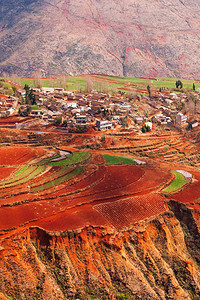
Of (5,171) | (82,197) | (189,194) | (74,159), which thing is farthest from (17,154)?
(189,194)

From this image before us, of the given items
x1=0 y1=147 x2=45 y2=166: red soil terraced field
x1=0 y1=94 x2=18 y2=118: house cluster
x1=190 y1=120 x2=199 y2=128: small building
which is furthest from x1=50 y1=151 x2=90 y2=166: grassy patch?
x1=190 y1=120 x2=199 y2=128: small building

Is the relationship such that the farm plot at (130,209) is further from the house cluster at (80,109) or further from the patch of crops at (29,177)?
the house cluster at (80,109)

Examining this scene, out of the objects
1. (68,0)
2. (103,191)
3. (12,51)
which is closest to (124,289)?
(103,191)

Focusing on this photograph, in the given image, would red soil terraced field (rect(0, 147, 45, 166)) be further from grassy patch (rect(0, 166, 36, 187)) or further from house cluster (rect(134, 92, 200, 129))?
house cluster (rect(134, 92, 200, 129))

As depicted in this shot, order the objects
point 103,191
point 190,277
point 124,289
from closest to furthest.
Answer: point 124,289
point 190,277
point 103,191

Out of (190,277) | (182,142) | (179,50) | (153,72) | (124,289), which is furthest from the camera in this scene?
(179,50)

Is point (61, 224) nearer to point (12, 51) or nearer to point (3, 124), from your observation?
point (3, 124)

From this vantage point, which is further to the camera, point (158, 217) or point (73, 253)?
point (158, 217)
